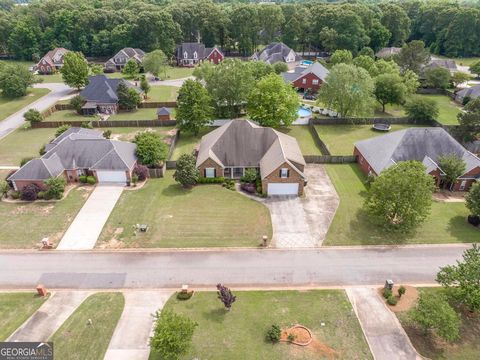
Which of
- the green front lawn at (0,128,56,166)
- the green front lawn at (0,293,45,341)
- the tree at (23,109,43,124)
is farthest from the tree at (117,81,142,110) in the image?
the green front lawn at (0,293,45,341)

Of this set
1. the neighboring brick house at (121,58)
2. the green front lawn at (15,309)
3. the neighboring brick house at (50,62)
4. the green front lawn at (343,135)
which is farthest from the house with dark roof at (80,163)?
the neighboring brick house at (50,62)

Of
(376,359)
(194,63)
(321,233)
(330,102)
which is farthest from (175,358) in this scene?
(194,63)

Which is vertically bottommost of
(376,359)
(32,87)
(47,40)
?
(376,359)

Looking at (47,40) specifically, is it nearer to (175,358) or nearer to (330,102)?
(330,102)

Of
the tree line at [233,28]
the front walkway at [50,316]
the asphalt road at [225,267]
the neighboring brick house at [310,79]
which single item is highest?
the tree line at [233,28]

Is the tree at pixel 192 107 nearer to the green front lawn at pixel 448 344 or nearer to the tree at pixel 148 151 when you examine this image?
the tree at pixel 148 151

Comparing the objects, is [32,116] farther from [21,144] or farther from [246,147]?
[246,147]
